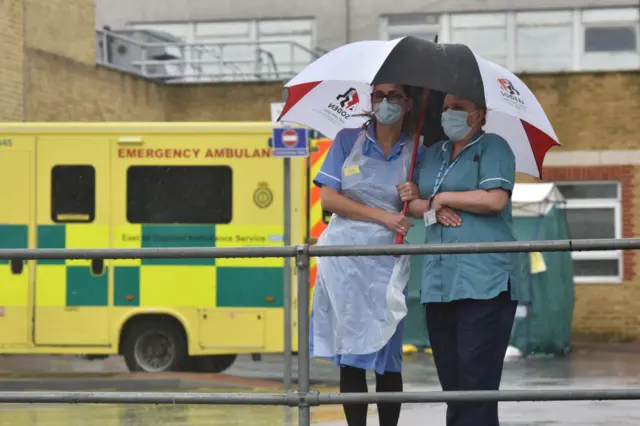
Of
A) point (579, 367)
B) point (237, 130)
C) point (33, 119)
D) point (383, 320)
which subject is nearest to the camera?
point (383, 320)

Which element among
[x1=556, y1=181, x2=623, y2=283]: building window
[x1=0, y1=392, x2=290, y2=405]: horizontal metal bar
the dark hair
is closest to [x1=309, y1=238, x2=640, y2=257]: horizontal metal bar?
[x1=0, y1=392, x2=290, y2=405]: horizontal metal bar

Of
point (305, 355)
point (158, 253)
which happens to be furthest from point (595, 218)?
point (158, 253)

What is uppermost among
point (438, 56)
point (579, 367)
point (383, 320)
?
point (438, 56)

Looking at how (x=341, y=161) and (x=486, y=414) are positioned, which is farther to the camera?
(x=341, y=161)

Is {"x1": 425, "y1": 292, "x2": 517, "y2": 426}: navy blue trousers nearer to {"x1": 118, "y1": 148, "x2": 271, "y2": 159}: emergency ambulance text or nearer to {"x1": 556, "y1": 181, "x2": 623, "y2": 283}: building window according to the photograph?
{"x1": 118, "y1": 148, "x2": 271, "y2": 159}: emergency ambulance text

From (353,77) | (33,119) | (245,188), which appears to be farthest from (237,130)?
(353,77)

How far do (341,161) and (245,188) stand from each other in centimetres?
814

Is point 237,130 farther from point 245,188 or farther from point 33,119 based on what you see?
point 33,119

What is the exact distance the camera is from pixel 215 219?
15.0m

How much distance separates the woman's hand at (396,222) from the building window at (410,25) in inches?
942

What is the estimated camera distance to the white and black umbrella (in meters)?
6.55

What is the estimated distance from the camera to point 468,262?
20.6ft

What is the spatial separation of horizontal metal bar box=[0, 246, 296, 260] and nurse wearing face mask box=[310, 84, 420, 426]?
0.66 metres

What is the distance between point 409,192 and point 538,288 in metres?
12.8
